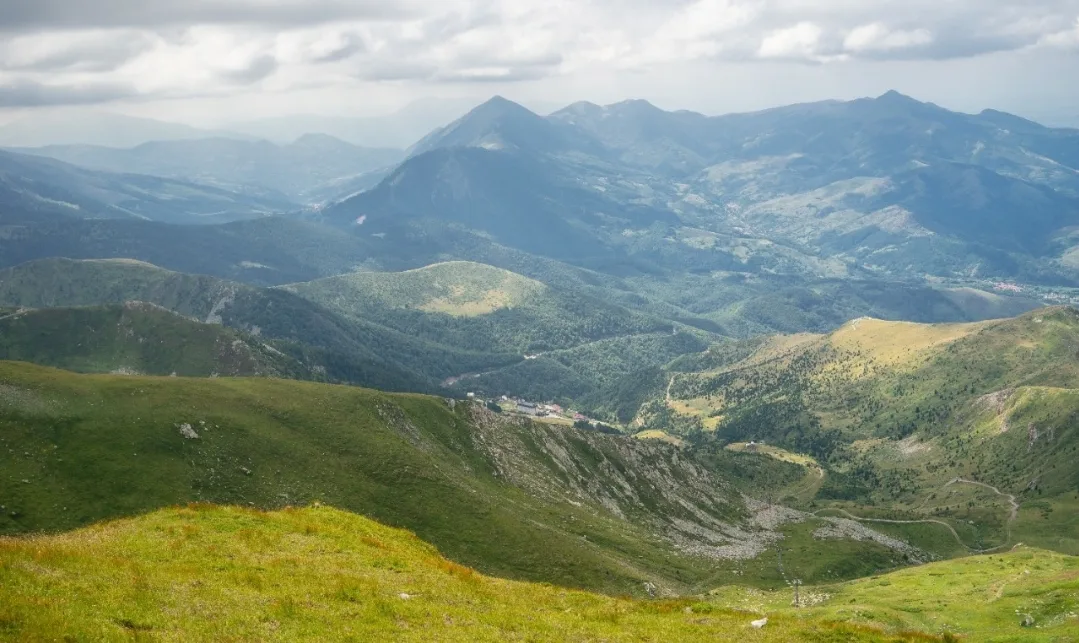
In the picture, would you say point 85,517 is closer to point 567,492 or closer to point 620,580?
point 620,580

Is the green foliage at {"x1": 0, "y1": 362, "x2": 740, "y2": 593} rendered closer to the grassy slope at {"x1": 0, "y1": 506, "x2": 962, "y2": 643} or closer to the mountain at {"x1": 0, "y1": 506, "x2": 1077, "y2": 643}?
the grassy slope at {"x1": 0, "y1": 506, "x2": 962, "y2": 643}

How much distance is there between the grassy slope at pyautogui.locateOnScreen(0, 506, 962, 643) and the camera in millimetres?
36772

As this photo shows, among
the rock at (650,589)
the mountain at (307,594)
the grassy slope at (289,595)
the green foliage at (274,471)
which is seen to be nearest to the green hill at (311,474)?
the green foliage at (274,471)

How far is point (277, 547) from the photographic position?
173 ft

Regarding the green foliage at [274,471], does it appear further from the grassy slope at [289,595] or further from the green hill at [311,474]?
the grassy slope at [289,595]

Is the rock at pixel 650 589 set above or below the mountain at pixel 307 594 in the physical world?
below

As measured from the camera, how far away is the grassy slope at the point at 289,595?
3677 cm

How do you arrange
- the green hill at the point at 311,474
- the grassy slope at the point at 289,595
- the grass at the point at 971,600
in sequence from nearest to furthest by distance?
the grassy slope at the point at 289,595
the grass at the point at 971,600
the green hill at the point at 311,474

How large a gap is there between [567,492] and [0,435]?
11091cm

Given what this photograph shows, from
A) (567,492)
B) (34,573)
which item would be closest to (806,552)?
→ (567,492)

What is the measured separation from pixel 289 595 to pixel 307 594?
103 centimetres

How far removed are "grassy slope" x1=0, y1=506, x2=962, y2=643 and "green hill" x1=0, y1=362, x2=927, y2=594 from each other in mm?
53123

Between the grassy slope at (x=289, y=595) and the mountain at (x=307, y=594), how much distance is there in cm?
9

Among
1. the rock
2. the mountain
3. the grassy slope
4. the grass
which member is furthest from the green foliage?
the mountain
